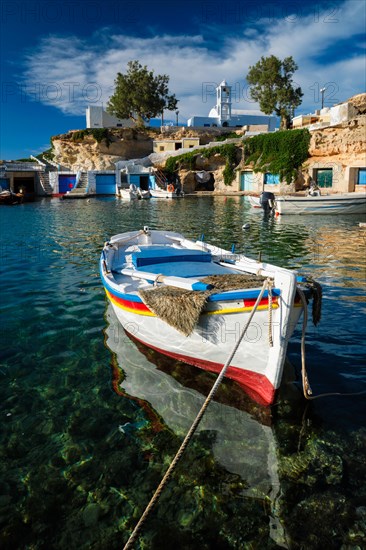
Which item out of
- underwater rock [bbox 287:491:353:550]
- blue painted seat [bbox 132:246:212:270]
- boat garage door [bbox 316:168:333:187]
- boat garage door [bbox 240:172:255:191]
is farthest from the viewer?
boat garage door [bbox 240:172:255:191]

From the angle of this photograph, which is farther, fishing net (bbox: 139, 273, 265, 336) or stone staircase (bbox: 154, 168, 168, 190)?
stone staircase (bbox: 154, 168, 168, 190)

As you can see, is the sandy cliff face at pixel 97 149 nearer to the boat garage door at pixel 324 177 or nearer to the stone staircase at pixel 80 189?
the stone staircase at pixel 80 189

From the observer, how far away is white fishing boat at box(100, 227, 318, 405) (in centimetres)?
455

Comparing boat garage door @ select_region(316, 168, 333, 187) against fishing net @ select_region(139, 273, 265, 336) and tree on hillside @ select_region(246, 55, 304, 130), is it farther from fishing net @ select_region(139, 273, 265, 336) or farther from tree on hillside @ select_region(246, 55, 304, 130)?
fishing net @ select_region(139, 273, 265, 336)

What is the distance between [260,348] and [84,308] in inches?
194

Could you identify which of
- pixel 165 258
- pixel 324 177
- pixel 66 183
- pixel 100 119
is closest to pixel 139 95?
pixel 100 119

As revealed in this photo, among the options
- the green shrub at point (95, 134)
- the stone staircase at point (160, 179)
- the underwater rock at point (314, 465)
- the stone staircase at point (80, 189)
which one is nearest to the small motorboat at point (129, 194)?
the stone staircase at point (80, 189)

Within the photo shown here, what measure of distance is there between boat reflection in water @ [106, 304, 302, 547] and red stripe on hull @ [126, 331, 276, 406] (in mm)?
105

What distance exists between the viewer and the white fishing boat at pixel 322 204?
25203 millimetres

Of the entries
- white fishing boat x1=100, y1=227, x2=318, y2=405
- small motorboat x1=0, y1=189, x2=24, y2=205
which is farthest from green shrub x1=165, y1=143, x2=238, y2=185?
white fishing boat x1=100, y1=227, x2=318, y2=405

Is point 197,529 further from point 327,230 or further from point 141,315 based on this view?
point 327,230

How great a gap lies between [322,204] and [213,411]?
2315cm

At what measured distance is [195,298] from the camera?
4.95 m

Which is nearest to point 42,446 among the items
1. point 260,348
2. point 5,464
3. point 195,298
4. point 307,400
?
point 5,464
